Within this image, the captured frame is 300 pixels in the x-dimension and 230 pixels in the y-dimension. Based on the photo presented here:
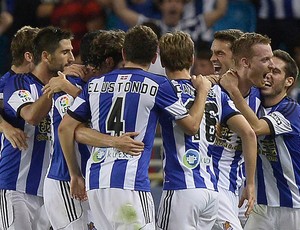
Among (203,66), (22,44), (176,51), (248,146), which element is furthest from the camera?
(203,66)

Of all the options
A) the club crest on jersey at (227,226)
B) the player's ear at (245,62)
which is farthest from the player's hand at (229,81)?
the club crest on jersey at (227,226)

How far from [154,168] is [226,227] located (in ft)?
16.9

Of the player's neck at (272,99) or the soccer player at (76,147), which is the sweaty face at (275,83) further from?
the soccer player at (76,147)

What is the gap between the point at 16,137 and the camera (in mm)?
8391

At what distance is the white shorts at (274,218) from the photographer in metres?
8.54

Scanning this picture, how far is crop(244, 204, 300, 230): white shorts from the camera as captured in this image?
854 centimetres

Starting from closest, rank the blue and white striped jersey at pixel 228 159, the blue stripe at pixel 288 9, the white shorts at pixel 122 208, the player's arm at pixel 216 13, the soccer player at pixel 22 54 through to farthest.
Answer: the white shorts at pixel 122 208 → the blue and white striped jersey at pixel 228 159 → the soccer player at pixel 22 54 → the blue stripe at pixel 288 9 → the player's arm at pixel 216 13

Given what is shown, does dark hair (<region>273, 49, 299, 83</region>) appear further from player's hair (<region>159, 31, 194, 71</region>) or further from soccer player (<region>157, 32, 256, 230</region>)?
player's hair (<region>159, 31, 194, 71</region>)

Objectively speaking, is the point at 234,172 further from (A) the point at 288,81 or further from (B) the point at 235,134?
(A) the point at 288,81

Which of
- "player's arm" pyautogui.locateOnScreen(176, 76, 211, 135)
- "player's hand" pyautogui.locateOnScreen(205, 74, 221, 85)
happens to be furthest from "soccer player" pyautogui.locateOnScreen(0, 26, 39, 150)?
"player's arm" pyautogui.locateOnScreen(176, 76, 211, 135)

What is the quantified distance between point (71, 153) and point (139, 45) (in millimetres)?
1010

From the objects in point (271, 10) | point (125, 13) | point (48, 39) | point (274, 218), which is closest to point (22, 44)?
point (48, 39)

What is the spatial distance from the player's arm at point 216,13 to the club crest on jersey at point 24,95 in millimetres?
5596

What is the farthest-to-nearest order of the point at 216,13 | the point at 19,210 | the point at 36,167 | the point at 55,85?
the point at 216,13 → the point at 36,167 → the point at 19,210 → the point at 55,85
